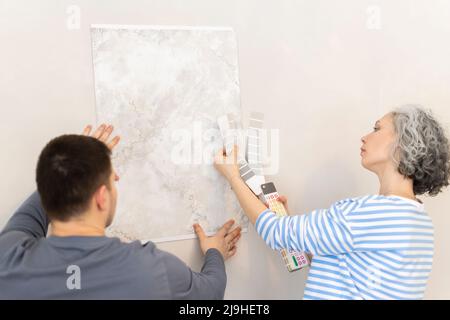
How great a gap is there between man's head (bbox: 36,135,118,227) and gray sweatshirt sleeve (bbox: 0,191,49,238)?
0.16m

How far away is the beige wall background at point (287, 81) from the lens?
104 centimetres

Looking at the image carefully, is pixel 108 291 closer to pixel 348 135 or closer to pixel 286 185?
pixel 286 185

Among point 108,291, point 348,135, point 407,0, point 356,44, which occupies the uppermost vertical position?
point 407,0

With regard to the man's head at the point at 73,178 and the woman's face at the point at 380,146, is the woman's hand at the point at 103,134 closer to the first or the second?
the man's head at the point at 73,178

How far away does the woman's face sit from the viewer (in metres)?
1.06

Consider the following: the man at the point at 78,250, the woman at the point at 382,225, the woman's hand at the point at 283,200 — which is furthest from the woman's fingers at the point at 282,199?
the man at the point at 78,250

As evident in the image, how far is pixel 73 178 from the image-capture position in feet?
2.56

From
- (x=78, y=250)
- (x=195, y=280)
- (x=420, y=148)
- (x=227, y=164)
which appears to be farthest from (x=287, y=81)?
(x=78, y=250)

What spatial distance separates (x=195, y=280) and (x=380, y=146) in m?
0.56

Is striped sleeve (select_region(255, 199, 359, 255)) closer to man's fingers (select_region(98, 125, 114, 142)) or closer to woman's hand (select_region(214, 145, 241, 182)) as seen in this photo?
woman's hand (select_region(214, 145, 241, 182))

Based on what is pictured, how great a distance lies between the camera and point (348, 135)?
1.35 m

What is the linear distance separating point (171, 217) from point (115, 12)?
55 centimetres

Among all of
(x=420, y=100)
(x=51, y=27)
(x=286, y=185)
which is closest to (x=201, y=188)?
(x=286, y=185)

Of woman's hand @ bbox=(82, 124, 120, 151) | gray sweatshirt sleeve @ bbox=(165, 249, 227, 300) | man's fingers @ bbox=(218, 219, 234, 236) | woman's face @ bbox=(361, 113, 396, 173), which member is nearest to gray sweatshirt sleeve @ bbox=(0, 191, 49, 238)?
woman's hand @ bbox=(82, 124, 120, 151)
